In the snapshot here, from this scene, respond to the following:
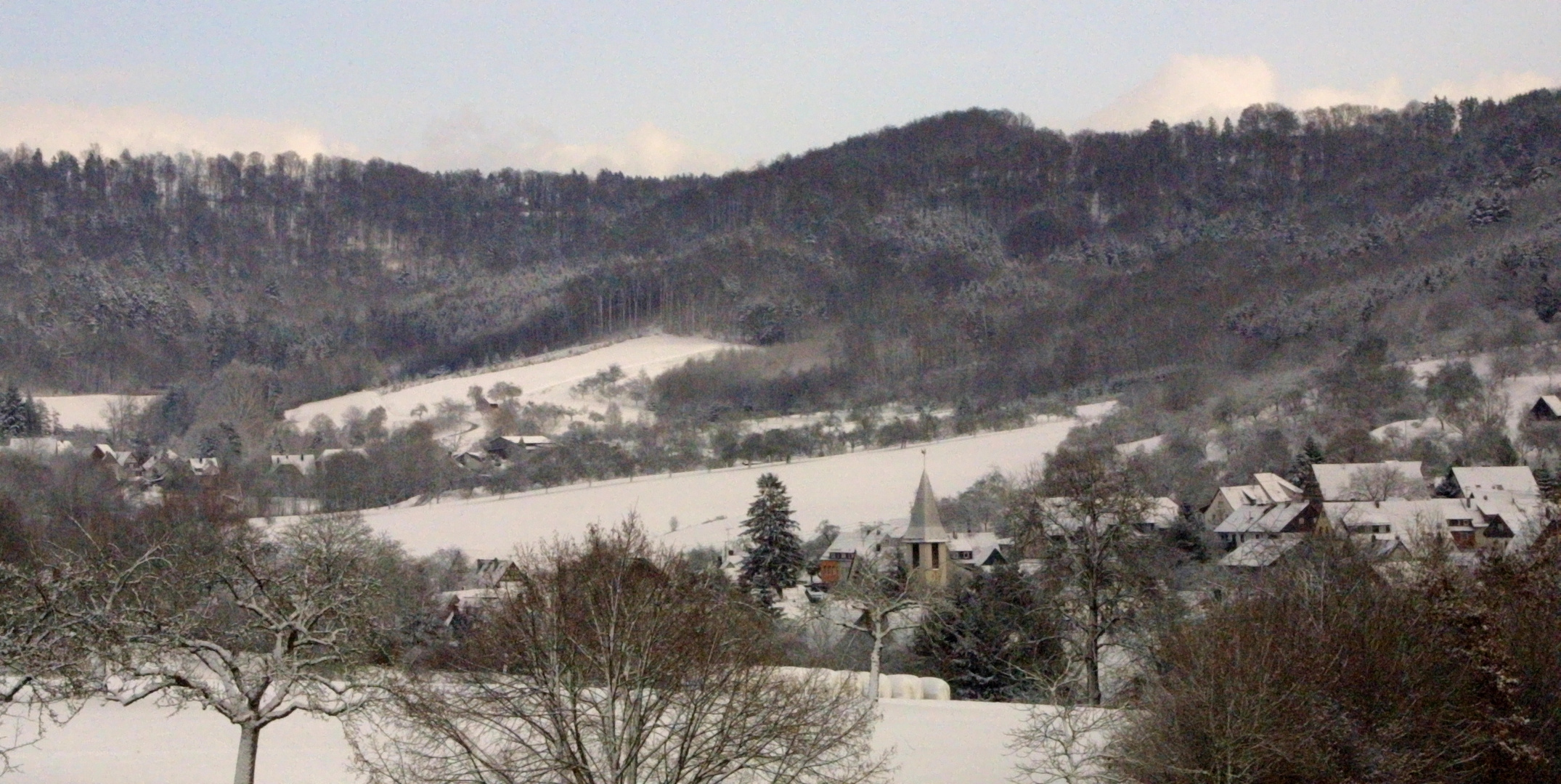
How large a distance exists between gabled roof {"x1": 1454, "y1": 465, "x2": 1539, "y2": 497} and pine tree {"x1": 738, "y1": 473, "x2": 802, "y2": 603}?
29.4 m

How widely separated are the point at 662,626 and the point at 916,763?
6.43 m

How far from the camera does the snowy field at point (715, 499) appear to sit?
80.3 metres

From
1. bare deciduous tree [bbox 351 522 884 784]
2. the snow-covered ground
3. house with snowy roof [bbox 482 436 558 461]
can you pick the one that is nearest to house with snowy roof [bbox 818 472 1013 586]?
bare deciduous tree [bbox 351 522 884 784]

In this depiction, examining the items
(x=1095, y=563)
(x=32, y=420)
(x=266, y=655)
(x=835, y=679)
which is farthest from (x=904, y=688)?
(x=32, y=420)

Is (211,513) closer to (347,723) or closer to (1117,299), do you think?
(347,723)

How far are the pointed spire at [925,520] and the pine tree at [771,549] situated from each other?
4.32 metres

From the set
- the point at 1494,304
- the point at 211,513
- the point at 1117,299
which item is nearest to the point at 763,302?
the point at 1117,299

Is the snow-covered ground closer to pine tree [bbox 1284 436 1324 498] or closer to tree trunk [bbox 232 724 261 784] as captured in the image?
pine tree [bbox 1284 436 1324 498]

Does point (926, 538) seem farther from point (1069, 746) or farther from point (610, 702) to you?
point (610, 702)

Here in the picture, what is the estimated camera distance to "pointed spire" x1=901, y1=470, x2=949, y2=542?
174 ft

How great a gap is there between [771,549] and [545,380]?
103147 millimetres

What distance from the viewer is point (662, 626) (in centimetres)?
1686

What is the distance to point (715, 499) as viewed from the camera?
89.6 meters

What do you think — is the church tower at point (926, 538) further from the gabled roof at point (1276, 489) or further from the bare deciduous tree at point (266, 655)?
the bare deciduous tree at point (266, 655)
